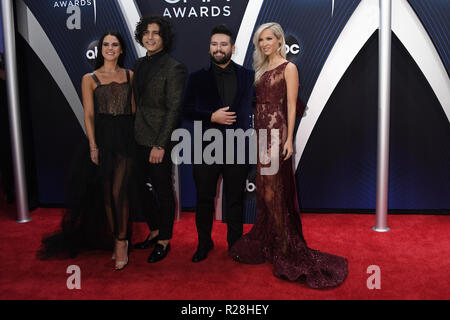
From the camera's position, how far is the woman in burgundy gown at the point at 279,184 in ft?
8.38

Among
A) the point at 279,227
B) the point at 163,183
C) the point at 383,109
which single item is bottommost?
the point at 279,227

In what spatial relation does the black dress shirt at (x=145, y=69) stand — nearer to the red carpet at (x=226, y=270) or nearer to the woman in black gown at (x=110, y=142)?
the woman in black gown at (x=110, y=142)

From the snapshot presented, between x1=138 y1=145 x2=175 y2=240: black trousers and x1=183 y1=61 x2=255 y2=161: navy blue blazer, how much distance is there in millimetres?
343

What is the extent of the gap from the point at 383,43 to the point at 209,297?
2.41m

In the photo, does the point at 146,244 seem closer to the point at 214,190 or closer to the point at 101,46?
the point at 214,190

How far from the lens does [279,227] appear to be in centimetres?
277

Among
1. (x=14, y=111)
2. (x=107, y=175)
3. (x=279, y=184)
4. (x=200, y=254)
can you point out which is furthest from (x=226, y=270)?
(x=14, y=111)

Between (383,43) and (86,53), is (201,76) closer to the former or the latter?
(383,43)

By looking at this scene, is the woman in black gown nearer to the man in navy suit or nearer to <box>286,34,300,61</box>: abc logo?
the man in navy suit

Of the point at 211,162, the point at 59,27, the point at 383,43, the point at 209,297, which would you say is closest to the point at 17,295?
the point at 209,297

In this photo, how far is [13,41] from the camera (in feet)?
12.0

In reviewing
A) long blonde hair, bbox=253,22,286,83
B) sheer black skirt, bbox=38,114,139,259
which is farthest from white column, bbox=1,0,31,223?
long blonde hair, bbox=253,22,286,83

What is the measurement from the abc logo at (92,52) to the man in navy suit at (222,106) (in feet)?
5.56

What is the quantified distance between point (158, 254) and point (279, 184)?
1.02 m
